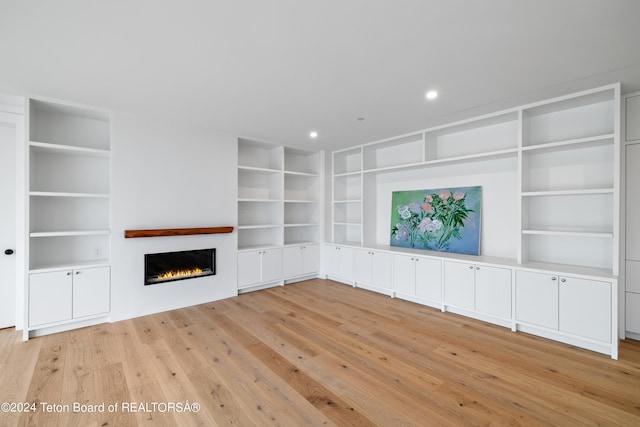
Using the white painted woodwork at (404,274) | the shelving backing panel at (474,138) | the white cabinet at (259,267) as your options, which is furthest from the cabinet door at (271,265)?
the shelving backing panel at (474,138)

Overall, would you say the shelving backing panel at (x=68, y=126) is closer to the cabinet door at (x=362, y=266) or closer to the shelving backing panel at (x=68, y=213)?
the shelving backing panel at (x=68, y=213)

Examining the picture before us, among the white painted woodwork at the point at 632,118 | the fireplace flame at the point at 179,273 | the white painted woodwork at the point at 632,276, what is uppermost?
the white painted woodwork at the point at 632,118

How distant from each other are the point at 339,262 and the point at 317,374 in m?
3.02

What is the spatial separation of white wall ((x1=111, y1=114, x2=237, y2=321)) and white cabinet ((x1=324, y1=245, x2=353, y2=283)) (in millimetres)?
1858

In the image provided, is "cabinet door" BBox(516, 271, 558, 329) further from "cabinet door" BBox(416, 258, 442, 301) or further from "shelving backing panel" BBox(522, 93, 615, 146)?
"shelving backing panel" BBox(522, 93, 615, 146)

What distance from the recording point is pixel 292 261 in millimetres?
5273

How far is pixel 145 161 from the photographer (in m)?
3.73

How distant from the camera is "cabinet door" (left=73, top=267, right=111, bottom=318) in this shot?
3.26 m

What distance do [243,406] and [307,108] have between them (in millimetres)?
2981

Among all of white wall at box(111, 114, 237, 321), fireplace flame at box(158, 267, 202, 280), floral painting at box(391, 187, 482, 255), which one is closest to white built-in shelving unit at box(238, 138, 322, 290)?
white wall at box(111, 114, 237, 321)

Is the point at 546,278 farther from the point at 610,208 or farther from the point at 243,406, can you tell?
the point at 243,406

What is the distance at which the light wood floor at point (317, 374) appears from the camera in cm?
190

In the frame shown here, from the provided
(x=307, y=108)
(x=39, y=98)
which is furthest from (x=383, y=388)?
(x=39, y=98)

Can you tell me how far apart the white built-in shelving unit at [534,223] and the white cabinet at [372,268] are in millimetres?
27
